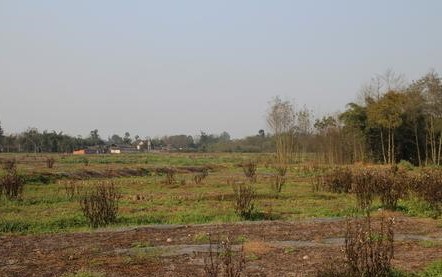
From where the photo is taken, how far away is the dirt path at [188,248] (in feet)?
24.2

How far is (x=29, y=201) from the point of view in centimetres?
1755

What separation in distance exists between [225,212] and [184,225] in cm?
249

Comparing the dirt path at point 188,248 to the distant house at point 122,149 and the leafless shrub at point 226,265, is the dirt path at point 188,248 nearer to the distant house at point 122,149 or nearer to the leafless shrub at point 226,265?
the leafless shrub at point 226,265

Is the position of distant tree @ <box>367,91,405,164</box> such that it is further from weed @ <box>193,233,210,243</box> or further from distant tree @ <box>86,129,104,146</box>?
distant tree @ <box>86,129,104,146</box>

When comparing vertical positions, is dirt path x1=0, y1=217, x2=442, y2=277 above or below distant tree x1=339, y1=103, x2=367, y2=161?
below

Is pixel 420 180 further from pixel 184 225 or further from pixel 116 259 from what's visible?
pixel 116 259

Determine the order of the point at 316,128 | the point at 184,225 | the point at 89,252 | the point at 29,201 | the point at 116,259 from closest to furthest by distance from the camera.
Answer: the point at 116,259 → the point at 89,252 → the point at 184,225 → the point at 29,201 → the point at 316,128

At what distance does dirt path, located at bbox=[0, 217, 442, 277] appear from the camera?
24.2 feet

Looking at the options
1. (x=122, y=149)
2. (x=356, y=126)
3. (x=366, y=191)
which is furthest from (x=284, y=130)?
(x=122, y=149)

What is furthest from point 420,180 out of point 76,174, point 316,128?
point 316,128

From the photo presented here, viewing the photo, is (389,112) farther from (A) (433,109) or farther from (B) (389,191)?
(B) (389,191)

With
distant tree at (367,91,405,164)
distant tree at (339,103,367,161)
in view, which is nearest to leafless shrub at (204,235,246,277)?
distant tree at (367,91,405,164)

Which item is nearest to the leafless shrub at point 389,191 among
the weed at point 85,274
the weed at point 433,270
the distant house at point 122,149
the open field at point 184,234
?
the open field at point 184,234

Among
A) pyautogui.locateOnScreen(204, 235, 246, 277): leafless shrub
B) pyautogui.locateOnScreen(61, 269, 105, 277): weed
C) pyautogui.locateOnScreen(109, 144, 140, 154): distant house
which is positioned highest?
pyautogui.locateOnScreen(109, 144, 140, 154): distant house
